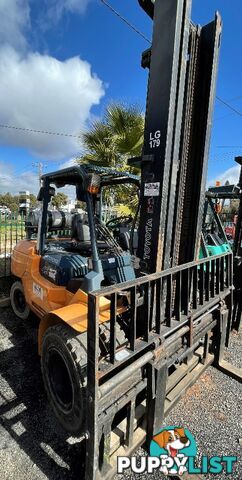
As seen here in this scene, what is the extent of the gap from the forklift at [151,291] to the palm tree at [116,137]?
5.29m

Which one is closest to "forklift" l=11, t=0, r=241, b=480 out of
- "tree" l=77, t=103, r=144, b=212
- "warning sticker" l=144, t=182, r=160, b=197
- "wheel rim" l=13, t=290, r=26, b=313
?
"warning sticker" l=144, t=182, r=160, b=197

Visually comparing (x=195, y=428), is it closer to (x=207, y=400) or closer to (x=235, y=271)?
(x=207, y=400)

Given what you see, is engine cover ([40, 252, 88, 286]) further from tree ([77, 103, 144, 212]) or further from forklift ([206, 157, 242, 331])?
tree ([77, 103, 144, 212])

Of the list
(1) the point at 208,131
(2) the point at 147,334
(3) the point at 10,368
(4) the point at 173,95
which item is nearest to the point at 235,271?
(1) the point at 208,131

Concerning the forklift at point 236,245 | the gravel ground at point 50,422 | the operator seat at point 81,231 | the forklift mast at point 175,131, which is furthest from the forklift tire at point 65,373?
the forklift at point 236,245

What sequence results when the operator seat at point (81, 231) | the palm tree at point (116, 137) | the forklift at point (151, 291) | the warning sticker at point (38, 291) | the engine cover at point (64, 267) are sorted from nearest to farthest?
the forklift at point (151, 291) < the engine cover at point (64, 267) < the warning sticker at point (38, 291) < the operator seat at point (81, 231) < the palm tree at point (116, 137)

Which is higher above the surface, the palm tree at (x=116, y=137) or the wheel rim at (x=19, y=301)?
the palm tree at (x=116, y=137)

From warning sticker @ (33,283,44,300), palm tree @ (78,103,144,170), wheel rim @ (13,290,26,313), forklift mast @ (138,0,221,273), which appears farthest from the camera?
palm tree @ (78,103,144,170)

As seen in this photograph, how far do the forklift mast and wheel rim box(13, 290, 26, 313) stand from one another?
9.98 ft

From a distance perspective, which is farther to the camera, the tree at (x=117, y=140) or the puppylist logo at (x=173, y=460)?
the tree at (x=117, y=140)

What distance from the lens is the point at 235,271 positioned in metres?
4.56

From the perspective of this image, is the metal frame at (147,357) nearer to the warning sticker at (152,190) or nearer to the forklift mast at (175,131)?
the forklift mast at (175,131)

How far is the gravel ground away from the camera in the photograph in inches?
82.8

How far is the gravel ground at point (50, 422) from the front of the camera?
2104 mm
